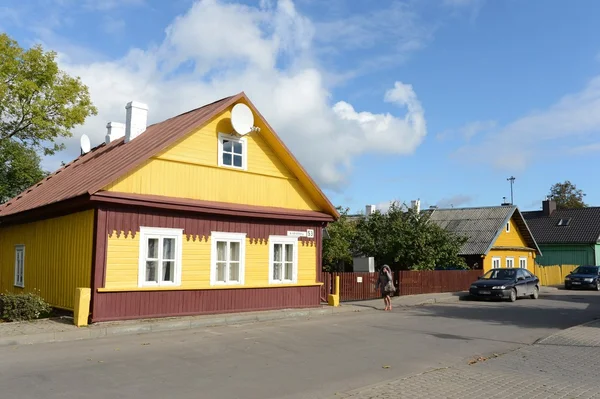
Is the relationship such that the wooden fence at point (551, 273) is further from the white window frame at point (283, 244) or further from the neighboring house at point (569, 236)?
the white window frame at point (283, 244)

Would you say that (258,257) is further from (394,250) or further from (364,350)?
(394,250)

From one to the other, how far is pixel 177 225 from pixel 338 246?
15.2 metres

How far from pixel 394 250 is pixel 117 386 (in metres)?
20.6

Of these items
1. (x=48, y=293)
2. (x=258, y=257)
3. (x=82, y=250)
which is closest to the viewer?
(x=82, y=250)

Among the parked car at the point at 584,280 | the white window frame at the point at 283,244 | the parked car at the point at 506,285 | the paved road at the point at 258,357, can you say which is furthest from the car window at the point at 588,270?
the white window frame at the point at 283,244

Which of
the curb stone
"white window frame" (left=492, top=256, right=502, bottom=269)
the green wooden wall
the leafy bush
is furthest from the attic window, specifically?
the leafy bush

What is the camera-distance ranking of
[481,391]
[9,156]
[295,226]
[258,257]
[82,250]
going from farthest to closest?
[9,156], [295,226], [258,257], [82,250], [481,391]

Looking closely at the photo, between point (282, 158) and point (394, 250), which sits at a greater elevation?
point (282, 158)

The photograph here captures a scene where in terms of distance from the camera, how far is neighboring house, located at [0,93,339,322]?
545 inches

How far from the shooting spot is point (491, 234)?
1337 inches

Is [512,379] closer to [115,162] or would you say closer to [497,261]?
[115,162]

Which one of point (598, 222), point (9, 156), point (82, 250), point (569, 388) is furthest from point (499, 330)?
point (598, 222)

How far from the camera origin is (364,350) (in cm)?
1069

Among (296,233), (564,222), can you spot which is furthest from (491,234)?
(564,222)
